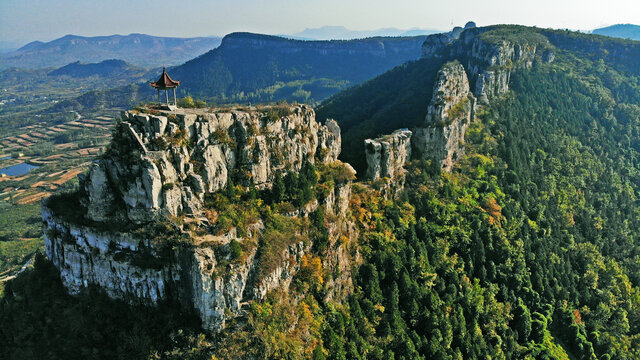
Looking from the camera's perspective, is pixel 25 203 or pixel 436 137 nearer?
pixel 436 137

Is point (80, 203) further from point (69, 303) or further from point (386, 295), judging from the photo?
point (386, 295)

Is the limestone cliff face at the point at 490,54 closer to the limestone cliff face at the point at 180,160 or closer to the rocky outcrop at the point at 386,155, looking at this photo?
the rocky outcrop at the point at 386,155

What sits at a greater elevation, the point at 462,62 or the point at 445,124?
the point at 462,62

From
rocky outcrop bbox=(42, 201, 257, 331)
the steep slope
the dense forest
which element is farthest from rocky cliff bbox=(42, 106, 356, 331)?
the steep slope

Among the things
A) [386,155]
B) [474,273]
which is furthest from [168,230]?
[474,273]

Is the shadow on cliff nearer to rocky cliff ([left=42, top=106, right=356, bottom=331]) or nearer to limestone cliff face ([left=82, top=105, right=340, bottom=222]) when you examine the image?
rocky cliff ([left=42, top=106, right=356, bottom=331])

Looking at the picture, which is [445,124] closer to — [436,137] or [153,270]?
[436,137]

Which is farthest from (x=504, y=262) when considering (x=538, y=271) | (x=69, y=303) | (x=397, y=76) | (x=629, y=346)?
(x=397, y=76)
